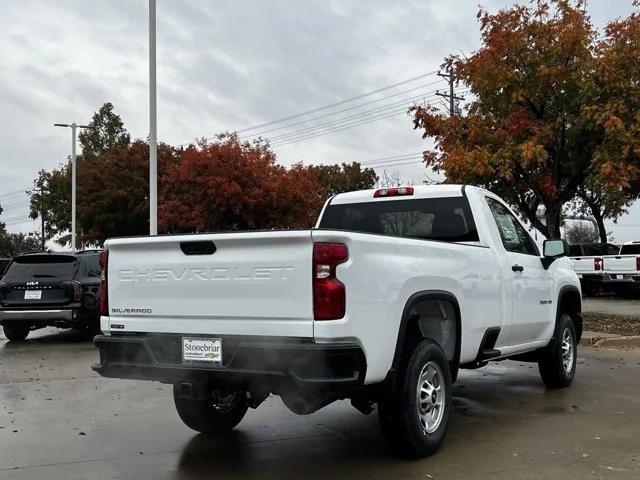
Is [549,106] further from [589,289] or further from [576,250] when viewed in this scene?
[576,250]

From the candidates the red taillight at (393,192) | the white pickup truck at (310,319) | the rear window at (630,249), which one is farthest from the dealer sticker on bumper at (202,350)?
the rear window at (630,249)

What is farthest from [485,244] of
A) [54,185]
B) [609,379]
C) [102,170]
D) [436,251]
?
[54,185]

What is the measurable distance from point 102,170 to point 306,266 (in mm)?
39363

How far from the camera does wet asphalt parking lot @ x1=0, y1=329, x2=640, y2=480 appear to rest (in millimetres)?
4805

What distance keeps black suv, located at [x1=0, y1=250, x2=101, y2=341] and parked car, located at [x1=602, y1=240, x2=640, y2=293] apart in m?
14.6

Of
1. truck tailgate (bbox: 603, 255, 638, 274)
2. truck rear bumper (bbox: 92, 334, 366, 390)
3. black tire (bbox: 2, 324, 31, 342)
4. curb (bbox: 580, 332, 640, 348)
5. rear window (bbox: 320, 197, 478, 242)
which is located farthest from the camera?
truck tailgate (bbox: 603, 255, 638, 274)

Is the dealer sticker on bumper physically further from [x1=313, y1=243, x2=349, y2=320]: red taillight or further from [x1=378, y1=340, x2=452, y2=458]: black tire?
[x1=378, y1=340, x2=452, y2=458]: black tire

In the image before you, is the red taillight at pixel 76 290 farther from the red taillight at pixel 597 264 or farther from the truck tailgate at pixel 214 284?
the red taillight at pixel 597 264

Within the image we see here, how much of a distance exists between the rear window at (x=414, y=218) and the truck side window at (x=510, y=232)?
1.25ft

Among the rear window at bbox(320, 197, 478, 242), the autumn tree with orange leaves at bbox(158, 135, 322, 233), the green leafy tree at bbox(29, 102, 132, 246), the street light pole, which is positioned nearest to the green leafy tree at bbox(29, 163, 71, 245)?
the green leafy tree at bbox(29, 102, 132, 246)

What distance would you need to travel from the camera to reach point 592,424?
5.95 metres

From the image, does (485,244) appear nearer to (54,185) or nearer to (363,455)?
(363,455)

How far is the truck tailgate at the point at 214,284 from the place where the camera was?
13.9ft

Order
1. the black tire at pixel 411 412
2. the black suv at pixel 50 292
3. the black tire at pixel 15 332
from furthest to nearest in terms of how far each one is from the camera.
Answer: the black tire at pixel 15 332 < the black suv at pixel 50 292 < the black tire at pixel 411 412
